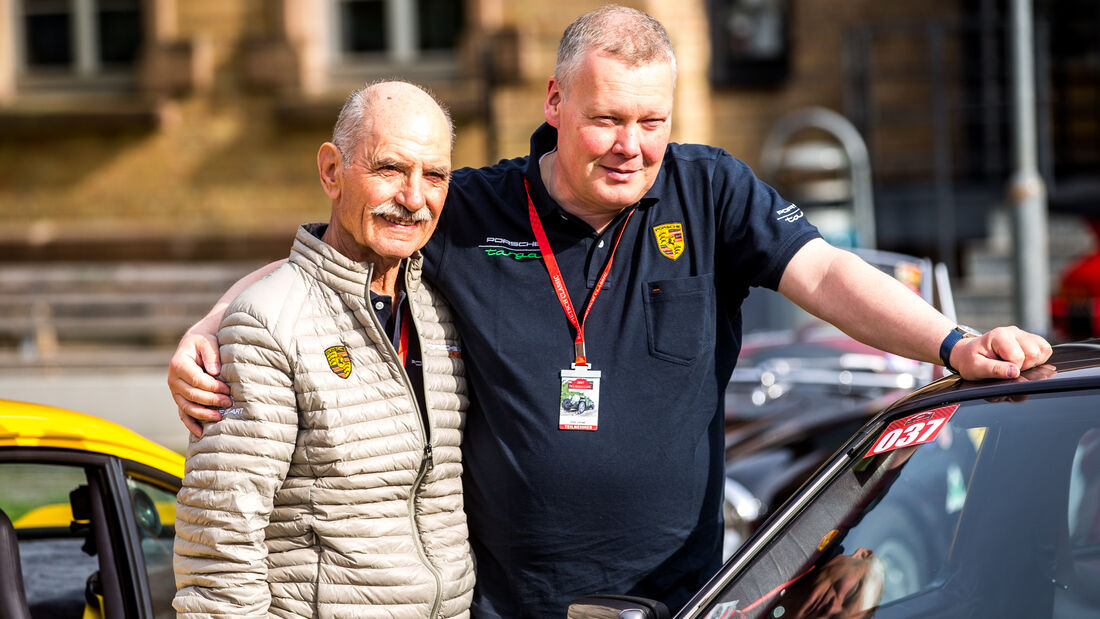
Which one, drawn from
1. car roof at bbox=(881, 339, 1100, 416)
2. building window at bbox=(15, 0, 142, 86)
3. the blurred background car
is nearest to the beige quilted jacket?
car roof at bbox=(881, 339, 1100, 416)

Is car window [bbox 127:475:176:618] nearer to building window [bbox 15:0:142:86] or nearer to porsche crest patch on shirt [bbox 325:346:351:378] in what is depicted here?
porsche crest patch on shirt [bbox 325:346:351:378]

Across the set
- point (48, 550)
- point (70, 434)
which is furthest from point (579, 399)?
point (48, 550)

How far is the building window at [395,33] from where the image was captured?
12.2 metres

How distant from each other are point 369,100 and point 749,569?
1.21 meters

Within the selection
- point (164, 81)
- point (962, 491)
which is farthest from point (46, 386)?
point (962, 491)

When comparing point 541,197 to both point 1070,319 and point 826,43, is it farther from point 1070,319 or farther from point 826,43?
point 826,43

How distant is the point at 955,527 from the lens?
8.11 feet

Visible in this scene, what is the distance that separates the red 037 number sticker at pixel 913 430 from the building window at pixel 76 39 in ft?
37.9

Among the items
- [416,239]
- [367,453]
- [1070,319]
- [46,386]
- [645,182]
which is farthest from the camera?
[46,386]

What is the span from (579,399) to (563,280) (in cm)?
28

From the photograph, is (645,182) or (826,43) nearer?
(645,182)

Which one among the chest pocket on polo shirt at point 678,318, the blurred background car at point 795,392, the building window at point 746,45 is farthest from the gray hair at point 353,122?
the building window at point 746,45

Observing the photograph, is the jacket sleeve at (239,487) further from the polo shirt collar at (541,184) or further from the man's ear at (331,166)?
the polo shirt collar at (541,184)

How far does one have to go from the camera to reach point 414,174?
244cm
